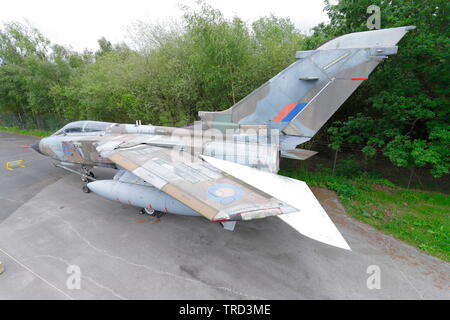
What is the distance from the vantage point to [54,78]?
58.4ft

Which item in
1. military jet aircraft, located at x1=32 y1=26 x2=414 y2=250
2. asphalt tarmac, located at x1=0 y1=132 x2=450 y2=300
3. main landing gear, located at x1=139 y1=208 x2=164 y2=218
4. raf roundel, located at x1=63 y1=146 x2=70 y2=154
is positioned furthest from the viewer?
raf roundel, located at x1=63 y1=146 x2=70 y2=154

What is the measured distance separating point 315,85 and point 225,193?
5099 millimetres

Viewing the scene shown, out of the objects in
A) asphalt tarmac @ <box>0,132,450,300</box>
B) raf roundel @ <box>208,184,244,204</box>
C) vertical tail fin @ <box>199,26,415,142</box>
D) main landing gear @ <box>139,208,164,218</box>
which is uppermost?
vertical tail fin @ <box>199,26,415,142</box>

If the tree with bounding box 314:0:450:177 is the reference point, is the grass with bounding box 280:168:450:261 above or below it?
below

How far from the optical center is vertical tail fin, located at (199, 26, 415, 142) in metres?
5.84

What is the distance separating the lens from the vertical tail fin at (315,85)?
5844 mm

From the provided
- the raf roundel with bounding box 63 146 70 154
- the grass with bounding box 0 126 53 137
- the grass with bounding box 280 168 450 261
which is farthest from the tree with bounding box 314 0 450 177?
the grass with bounding box 0 126 53 137

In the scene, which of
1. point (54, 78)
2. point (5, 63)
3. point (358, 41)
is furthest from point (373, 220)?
point (5, 63)

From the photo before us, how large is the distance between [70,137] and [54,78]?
14.3 meters

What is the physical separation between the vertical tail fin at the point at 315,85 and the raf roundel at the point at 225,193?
3.77m

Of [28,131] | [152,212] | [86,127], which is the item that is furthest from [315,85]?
[28,131]

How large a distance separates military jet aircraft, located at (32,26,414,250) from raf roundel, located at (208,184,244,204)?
0.02 metres

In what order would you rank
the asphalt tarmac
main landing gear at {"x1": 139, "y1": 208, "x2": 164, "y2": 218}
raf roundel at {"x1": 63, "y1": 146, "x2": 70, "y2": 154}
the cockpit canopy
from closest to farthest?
the asphalt tarmac, main landing gear at {"x1": 139, "y1": 208, "x2": 164, "y2": 218}, raf roundel at {"x1": 63, "y1": 146, "x2": 70, "y2": 154}, the cockpit canopy

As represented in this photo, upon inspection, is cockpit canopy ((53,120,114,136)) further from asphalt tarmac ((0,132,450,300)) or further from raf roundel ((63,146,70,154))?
asphalt tarmac ((0,132,450,300))
